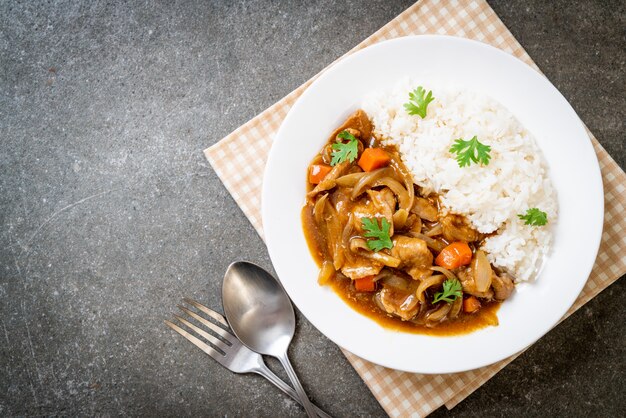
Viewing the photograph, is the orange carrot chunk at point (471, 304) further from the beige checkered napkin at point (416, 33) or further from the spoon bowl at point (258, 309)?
the spoon bowl at point (258, 309)

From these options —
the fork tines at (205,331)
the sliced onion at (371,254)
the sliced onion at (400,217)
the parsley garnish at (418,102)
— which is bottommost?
the fork tines at (205,331)

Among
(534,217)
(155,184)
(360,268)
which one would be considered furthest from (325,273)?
(155,184)

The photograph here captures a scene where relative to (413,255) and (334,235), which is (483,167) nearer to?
(413,255)

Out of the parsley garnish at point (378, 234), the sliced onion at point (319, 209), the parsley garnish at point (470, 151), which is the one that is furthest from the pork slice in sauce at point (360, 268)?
the parsley garnish at point (470, 151)

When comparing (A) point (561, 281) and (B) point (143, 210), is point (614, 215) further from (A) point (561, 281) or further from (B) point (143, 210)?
(B) point (143, 210)

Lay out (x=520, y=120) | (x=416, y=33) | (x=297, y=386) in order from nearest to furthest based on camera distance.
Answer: (x=520, y=120)
(x=297, y=386)
(x=416, y=33)

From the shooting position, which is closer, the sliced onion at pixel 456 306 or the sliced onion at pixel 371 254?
the sliced onion at pixel 371 254
